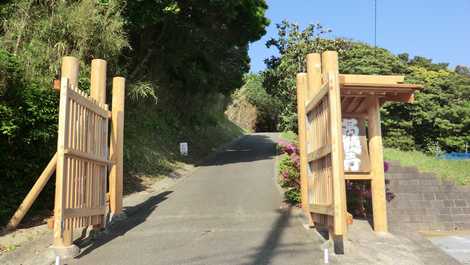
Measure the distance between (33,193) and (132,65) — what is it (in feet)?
35.5

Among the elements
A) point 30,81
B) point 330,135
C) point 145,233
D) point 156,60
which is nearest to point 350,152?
point 330,135

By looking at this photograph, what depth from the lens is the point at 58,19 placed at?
10398 mm

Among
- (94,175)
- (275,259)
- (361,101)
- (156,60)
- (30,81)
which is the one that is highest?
(156,60)

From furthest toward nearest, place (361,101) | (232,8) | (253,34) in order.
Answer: (253,34)
(232,8)
(361,101)

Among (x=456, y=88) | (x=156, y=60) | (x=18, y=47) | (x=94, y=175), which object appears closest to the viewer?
(x=94, y=175)

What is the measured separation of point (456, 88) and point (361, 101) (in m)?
19.7

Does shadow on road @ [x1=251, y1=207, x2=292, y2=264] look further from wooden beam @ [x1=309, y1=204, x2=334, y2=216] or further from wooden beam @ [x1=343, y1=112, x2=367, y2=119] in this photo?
wooden beam @ [x1=343, y1=112, x2=367, y2=119]

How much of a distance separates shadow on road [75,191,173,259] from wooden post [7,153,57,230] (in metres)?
1.07

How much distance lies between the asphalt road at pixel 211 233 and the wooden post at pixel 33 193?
127 cm

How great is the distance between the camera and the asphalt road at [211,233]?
6047 mm

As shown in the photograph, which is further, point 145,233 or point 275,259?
point 145,233

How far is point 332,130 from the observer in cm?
559

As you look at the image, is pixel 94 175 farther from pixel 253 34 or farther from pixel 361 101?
pixel 253 34

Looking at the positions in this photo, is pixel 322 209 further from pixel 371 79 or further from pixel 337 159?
pixel 371 79
